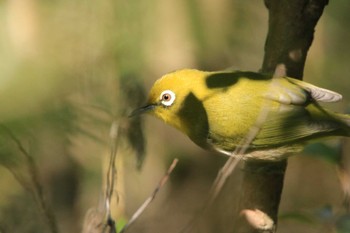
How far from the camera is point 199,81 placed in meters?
2.09

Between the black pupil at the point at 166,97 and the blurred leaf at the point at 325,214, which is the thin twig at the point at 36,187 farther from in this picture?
the black pupil at the point at 166,97

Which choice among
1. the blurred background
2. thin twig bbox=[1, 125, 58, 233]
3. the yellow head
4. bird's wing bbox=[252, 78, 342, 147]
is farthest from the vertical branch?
thin twig bbox=[1, 125, 58, 233]

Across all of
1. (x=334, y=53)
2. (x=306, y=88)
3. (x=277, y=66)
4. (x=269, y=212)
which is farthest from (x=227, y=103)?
(x=334, y=53)

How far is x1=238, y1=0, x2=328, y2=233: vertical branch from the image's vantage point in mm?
1543

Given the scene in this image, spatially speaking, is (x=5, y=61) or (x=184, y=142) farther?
(x=184, y=142)

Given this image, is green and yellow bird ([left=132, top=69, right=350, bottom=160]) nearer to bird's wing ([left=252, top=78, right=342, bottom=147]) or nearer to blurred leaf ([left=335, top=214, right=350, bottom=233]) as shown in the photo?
bird's wing ([left=252, top=78, right=342, bottom=147])

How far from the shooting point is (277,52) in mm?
1685

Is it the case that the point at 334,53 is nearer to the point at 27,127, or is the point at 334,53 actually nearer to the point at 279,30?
the point at 279,30

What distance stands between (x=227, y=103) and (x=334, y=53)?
102 centimetres

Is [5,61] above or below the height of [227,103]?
above

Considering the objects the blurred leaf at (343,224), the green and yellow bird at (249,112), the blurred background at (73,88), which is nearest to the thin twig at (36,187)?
the blurred background at (73,88)

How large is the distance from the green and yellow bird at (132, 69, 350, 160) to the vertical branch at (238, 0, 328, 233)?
28cm

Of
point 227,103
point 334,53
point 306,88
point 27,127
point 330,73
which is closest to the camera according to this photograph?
point 27,127

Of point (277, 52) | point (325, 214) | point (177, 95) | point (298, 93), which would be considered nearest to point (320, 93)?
point (298, 93)
